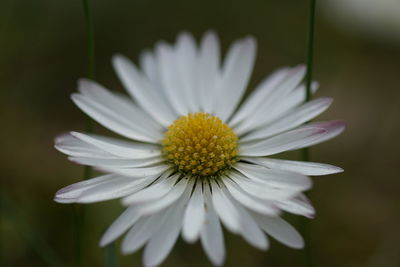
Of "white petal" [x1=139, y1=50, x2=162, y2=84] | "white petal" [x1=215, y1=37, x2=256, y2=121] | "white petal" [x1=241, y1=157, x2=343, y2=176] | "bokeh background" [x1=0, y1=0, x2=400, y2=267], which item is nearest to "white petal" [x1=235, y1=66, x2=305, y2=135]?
"white petal" [x1=215, y1=37, x2=256, y2=121]

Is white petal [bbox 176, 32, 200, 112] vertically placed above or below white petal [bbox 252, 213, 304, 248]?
above

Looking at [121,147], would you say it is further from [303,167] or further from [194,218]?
[303,167]

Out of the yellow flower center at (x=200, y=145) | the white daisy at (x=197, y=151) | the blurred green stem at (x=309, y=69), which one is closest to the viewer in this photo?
the white daisy at (x=197, y=151)

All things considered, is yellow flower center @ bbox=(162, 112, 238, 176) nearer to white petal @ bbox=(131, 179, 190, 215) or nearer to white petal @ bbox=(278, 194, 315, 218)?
white petal @ bbox=(131, 179, 190, 215)

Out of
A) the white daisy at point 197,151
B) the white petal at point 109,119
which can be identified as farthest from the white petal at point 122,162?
the white petal at point 109,119

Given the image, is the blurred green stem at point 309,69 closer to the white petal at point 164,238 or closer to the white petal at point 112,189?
the white petal at point 164,238

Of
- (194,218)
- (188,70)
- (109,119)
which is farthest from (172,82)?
(194,218)
